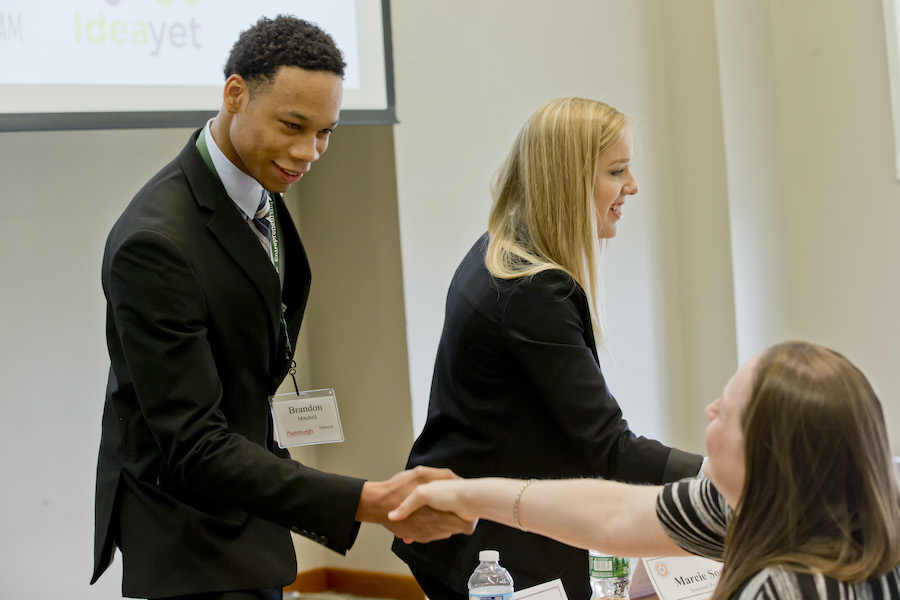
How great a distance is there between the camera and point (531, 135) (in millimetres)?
1955

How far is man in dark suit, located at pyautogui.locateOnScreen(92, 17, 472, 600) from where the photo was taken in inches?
60.7

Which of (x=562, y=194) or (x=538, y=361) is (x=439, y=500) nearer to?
(x=538, y=361)

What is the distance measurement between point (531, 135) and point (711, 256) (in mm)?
2619

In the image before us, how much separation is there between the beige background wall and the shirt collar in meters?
1.84

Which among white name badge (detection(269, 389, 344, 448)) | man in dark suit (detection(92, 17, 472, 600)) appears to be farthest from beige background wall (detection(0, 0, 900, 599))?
man in dark suit (detection(92, 17, 472, 600))

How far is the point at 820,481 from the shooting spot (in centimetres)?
110

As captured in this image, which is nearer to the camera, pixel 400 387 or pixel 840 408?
pixel 840 408

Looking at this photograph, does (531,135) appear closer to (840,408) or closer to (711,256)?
(840,408)

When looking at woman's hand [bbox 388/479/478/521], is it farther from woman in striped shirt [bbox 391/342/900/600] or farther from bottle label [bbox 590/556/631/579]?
woman in striped shirt [bbox 391/342/900/600]

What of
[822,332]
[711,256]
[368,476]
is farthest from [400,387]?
[822,332]

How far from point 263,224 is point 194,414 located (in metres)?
0.45

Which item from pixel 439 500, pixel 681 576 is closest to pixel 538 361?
pixel 439 500

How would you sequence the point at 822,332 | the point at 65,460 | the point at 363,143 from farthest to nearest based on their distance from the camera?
the point at 822,332
the point at 363,143
the point at 65,460

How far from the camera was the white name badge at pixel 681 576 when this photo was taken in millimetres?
1812
